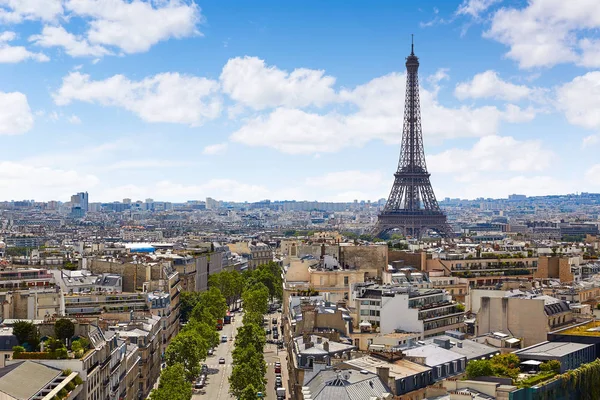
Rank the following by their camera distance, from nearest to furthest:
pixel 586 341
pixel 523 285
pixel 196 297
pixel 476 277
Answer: pixel 586 341, pixel 523 285, pixel 476 277, pixel 196 297

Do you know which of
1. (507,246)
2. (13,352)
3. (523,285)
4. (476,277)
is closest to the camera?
(13,352)

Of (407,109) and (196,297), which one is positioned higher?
(407,109)

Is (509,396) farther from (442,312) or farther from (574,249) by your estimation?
(574,249)

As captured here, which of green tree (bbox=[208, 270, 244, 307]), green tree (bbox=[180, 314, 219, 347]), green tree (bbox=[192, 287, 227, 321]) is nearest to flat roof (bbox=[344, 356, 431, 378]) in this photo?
green tree (bbox=[180, 314, 219, 347])

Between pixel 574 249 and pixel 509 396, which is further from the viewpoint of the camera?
pixel 574 249

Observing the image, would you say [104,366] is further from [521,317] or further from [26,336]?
[521,317]

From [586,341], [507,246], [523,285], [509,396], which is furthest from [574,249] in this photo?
[509,396]

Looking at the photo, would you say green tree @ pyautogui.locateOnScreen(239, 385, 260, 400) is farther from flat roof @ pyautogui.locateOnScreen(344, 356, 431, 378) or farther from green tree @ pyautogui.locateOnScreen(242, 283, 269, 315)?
green tree @ pyautogui.locateOnScreen(242, 283, 269, 315)
